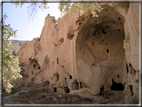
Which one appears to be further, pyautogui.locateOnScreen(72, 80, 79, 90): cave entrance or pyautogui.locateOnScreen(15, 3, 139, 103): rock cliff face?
pyautogui.locateOnScreen(72, 80, 79, 90): cave entrance

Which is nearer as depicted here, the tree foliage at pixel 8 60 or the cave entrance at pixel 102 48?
the tree foliage at pixel 8 60

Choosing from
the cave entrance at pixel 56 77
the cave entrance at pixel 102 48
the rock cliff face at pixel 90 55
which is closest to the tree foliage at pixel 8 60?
the rock cliff face at pixel 90 55

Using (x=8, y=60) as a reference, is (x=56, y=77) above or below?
below

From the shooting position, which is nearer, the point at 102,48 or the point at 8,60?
the point at 8,60

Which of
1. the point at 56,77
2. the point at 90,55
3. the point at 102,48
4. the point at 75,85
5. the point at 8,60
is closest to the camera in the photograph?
the point at 8,60

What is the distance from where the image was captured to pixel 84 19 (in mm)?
14820

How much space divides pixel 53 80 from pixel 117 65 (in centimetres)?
868

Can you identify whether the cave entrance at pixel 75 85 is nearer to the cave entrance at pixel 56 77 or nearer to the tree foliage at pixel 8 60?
the cave entrance at pixel 56 77

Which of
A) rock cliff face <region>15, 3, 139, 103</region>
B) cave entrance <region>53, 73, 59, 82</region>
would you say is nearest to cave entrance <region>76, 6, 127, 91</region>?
rock cliff face <region>15, 3, 139, 103</region>

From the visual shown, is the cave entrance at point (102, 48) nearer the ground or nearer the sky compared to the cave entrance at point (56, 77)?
nearer the sky

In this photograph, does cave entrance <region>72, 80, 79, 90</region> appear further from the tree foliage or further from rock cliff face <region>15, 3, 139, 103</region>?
the tree foliage

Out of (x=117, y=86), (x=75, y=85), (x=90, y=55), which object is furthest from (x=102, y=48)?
(x=75, y=85)

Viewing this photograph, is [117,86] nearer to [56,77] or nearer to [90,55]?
[90,55]

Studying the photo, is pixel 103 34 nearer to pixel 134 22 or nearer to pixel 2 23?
pixel 134 22
